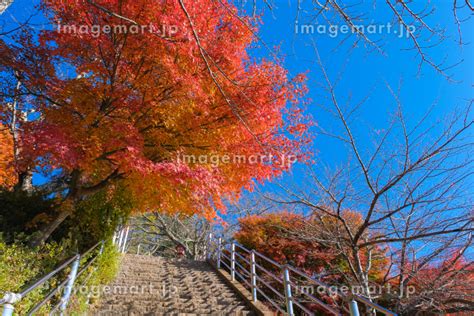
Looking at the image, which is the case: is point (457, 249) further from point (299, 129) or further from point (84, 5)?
point (84, 5)

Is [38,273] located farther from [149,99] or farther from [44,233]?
[149,99]

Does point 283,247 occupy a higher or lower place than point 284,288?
higher

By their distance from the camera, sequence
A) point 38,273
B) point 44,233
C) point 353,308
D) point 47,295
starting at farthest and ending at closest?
point 44,233, point 38,273, point 47,295, point 353,308

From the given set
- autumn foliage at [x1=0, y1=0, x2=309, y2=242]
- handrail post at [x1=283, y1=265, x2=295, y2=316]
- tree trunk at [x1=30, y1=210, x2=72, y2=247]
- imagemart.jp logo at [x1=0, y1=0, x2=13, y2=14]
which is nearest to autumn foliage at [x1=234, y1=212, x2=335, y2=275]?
autumn foliage at [x1=0, y1=0, x2=309, y2=242]

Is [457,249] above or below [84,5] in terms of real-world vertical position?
below

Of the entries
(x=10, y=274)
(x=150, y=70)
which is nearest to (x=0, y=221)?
(x=10, y=274)

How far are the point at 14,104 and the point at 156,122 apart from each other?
4574 millimetres

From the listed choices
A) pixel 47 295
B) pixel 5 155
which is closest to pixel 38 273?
pixel 47 295

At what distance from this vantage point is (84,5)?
6434 mm

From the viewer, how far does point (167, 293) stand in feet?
22.2

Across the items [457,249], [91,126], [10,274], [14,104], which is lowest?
[10,274]

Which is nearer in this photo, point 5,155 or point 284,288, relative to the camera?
point 284,288

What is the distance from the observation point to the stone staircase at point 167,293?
18.0 ft

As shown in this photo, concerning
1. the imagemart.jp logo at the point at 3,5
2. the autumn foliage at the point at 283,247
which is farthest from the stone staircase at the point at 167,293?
the imagemart.jp logo at the point at 3,5
